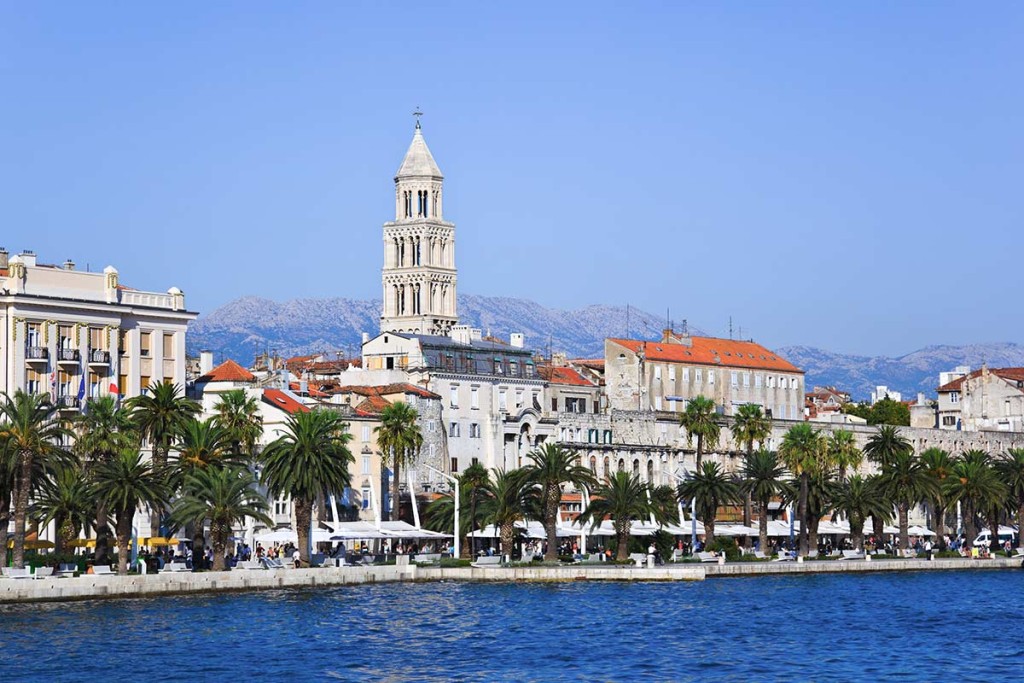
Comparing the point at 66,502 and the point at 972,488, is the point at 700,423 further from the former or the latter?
the point at 66,502

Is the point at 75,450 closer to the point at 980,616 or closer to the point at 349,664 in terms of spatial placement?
the point at 349,664

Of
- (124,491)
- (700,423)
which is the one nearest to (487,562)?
(124,491)

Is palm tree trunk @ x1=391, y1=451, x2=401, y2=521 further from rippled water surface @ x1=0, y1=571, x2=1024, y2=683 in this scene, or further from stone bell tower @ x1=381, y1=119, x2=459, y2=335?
stone bell tower @ x1=381, y1=119, x2=459, y2=335

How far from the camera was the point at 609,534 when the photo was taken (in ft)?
412

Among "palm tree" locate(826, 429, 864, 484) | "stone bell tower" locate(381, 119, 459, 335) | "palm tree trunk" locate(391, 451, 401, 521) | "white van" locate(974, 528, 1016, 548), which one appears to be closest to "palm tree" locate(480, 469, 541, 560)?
"palm tree trunk" locate(391, 451, 401, 521)

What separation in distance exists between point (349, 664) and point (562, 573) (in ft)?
118

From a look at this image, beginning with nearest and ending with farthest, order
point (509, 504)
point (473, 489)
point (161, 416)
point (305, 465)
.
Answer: point (305, 465), point (161, 416), point (509, 504), point (473, 489)

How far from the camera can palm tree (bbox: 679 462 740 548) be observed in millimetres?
123938

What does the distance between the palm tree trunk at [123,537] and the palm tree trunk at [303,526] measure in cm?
1210

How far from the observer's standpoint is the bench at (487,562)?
108188mm

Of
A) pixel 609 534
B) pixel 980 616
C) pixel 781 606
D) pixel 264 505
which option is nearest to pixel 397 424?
pixel 609 534

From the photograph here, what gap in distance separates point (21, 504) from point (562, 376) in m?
70.9

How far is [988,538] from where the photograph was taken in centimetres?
15438

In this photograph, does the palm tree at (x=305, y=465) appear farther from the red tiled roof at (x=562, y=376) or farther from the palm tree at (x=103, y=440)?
the red tiled roof at (x=562, y=376)
